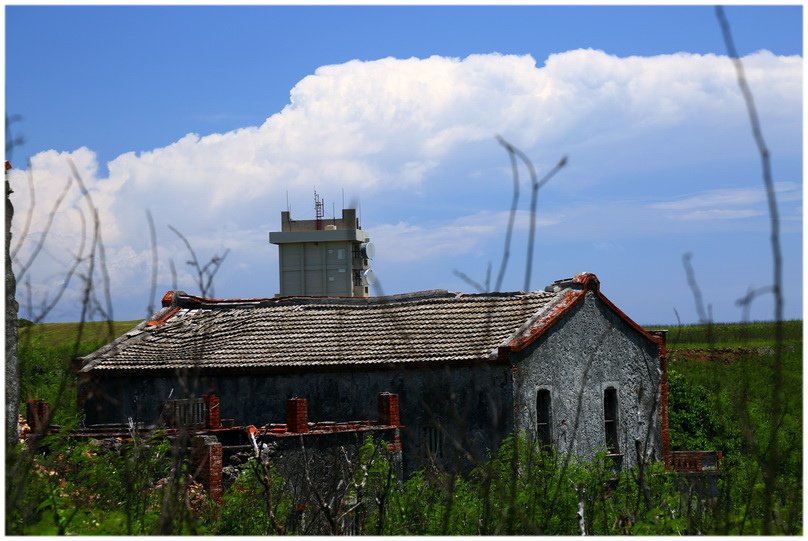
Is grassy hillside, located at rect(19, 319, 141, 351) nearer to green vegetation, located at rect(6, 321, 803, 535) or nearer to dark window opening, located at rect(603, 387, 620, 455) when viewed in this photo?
green vegetation, located at rect(6, 321, 803, 535)

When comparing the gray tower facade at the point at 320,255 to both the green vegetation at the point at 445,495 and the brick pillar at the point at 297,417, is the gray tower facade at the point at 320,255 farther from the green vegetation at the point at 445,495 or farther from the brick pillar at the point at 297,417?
the green vegetation at the point at 445,495

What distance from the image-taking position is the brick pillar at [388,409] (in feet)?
62.0

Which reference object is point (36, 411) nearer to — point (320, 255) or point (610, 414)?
point (610, 414)

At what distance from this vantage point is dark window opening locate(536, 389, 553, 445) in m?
19.8

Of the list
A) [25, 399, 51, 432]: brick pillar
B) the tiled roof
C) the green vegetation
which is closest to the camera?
the green vegetation

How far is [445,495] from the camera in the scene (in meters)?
→ 8.80

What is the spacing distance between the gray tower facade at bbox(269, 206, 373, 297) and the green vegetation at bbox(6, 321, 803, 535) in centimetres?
3975

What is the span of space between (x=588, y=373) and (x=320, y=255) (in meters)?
36.6

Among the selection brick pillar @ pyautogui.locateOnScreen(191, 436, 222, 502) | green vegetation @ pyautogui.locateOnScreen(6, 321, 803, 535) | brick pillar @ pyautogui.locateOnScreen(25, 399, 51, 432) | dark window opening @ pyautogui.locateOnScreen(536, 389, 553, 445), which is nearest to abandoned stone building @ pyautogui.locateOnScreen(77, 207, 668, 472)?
dark window opening @ pyautogui.locateOnScreen(536, 389, 553, 445)

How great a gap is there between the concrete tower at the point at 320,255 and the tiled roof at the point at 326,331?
31064mm

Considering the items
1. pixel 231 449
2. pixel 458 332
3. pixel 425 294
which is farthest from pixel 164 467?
pixel 425 294

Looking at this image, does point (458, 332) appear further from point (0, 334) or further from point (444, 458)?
point (0, 334)

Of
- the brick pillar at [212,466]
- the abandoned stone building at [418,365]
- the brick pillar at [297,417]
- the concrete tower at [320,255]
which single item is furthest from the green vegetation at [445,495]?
the concrete tower at [320,255]

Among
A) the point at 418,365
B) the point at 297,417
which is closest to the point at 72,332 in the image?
the point at 418,365
